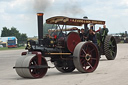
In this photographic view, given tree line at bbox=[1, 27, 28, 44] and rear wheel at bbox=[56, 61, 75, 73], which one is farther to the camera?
Result: tree line at bbox=[1, 27, 28, 44]

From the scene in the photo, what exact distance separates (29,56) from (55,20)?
202cm

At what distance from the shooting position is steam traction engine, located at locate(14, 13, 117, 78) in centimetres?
906

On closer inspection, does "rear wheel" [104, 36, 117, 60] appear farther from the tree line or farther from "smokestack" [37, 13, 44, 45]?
the tree line

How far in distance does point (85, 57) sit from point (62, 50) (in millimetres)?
806

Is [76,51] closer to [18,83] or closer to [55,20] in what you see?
[55,20]

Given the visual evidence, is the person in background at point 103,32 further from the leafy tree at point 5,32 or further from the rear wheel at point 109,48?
the leafy tree at point 5,32

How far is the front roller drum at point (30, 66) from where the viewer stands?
27.9 ft

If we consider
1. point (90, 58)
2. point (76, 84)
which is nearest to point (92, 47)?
point (90, 58)

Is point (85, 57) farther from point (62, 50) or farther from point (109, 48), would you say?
point (109, 48)

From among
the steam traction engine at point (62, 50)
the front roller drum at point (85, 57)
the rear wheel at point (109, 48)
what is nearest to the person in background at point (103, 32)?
the rear wheel at point (109, 48)

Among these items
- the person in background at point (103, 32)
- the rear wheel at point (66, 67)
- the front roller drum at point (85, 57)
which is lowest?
the rear wheel at point (66, 67)

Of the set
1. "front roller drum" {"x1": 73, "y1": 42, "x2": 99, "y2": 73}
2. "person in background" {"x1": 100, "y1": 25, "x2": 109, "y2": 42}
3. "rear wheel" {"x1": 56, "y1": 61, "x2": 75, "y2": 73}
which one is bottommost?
"rear wheel" {"x1": 56, "y1": 61, "x2": 75, "y2": 73}

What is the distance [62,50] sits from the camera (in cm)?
1010

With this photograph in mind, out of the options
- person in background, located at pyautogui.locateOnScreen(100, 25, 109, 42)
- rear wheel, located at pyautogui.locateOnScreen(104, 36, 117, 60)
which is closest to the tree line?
rear wheel, located at pyautogui.locateOnScreen(104, 36, 117, 60)
